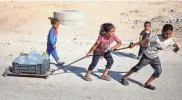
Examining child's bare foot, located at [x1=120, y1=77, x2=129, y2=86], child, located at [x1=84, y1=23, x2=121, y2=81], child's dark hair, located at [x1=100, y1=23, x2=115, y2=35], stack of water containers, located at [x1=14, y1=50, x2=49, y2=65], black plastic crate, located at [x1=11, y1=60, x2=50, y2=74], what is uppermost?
child's dark hair, located at [x1=100, y1=23, x2=115, y2=35]

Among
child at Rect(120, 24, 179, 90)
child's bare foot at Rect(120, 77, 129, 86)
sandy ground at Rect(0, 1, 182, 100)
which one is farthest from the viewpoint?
child's bare foot at Rect(120, 77, 129, 86)

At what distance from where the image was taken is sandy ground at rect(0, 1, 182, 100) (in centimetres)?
728

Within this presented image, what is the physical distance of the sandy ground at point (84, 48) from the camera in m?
7.28

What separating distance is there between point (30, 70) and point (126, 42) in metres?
4.86

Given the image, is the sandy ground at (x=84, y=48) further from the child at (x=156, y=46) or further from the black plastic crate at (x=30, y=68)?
the child at (x=156, y=46)

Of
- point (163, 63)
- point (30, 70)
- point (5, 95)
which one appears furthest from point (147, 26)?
point (5, 95)

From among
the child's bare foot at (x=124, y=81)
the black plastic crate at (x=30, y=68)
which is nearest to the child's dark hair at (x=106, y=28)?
the child's bare foot at (x=124, y=81)

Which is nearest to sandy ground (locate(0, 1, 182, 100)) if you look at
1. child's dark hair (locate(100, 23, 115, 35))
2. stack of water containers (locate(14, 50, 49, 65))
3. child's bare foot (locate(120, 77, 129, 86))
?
child's bare foot (locate(120, 77, 129, 86))

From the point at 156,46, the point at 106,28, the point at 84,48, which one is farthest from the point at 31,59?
the point at 84,48

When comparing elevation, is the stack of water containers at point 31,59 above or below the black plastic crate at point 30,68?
above

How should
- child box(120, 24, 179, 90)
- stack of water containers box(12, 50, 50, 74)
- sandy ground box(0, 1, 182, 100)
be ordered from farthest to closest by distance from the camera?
stack of water containers box(12, 50, 50, 74), sandy ground box(0, 1, 182, 100), child box(120, 24, 179, 90)

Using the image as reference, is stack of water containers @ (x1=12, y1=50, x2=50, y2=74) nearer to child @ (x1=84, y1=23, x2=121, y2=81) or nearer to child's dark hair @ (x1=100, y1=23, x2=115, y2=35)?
child @ (x1=84, y1=23, x2=121, y2=81)

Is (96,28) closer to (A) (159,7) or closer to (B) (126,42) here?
(B) (126,42)

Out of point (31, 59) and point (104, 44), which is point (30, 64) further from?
point (104, 44)
